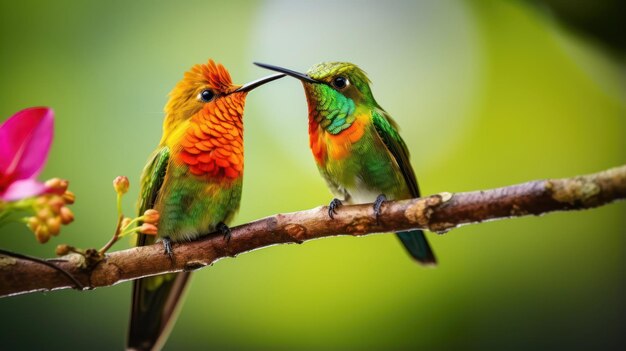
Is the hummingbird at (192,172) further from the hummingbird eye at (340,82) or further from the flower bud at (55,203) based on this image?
the flower bud at (55,203)

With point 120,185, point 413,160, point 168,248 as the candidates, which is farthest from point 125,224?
point 413,160

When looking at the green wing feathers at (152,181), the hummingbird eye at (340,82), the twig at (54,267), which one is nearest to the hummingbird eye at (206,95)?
the green wing feathers at (152,181)

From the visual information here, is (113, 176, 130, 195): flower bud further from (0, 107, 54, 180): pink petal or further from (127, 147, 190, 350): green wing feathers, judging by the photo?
(127, 147, 190, 350): green wing feathers

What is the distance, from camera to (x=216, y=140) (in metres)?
1.17

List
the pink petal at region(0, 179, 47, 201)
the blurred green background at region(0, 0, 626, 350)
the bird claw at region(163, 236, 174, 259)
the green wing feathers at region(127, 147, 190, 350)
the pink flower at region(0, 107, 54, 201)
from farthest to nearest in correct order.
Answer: the blurred green background at region(0, 0, 626, 350), the green wing feathers at region(127, 147, 190, 350), the bird claw at region(163, 236, 174, 259), the pink flower at region(0, 107, 54, 201), the pink petal at region(0, 179, 47, 201)

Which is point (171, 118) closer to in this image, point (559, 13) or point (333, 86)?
point (333, 86)

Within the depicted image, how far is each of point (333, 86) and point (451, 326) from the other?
1470 millimetres

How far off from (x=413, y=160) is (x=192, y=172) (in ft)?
2.74

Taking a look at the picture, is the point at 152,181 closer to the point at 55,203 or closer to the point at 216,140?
the point at 216,140

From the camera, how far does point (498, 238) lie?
2361 millimetres

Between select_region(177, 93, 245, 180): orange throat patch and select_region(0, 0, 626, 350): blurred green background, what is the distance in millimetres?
605

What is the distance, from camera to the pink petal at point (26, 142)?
27.6 inches

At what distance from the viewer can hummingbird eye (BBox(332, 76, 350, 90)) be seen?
117 centimetres

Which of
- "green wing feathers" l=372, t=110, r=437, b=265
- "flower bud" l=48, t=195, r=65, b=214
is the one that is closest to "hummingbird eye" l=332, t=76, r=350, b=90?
"green wing feathers" l=372, t=110, r=437, b=265
